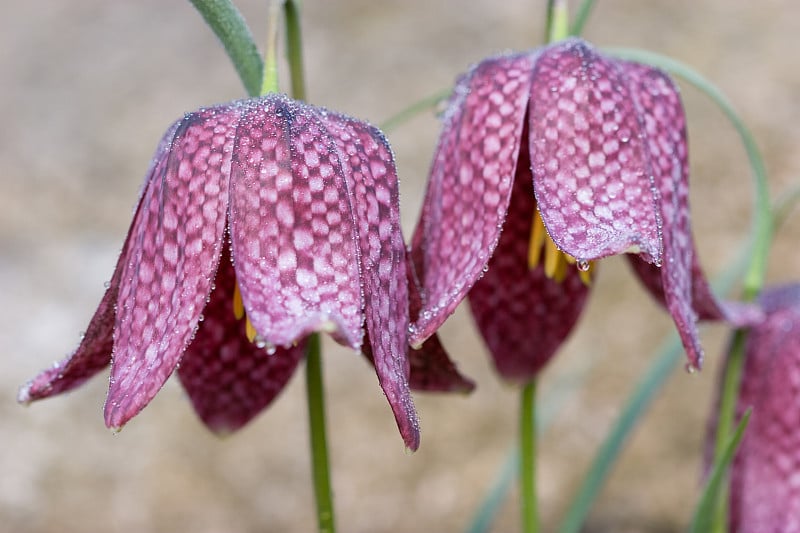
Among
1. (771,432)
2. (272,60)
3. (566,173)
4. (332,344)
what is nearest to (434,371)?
(566,173)

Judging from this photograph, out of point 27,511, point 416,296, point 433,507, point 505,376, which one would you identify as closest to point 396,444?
point 433,507

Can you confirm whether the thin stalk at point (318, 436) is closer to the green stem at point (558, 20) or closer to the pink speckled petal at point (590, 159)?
the pink speckled petal at point (590, 159)

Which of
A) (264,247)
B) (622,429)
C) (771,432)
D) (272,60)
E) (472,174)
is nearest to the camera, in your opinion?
(264,247)

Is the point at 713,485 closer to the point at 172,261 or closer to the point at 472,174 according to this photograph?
the point at 472,174

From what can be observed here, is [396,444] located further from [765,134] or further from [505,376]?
[765,134]

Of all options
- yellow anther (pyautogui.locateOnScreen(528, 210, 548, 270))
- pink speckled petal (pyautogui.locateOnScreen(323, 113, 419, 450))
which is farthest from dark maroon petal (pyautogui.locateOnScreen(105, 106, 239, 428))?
yellow anther (pyautogui.locateOnScreen(528, 210, 548, 270))

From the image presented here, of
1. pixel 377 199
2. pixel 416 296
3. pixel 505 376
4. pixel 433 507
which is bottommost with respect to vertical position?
pixel 433 507
